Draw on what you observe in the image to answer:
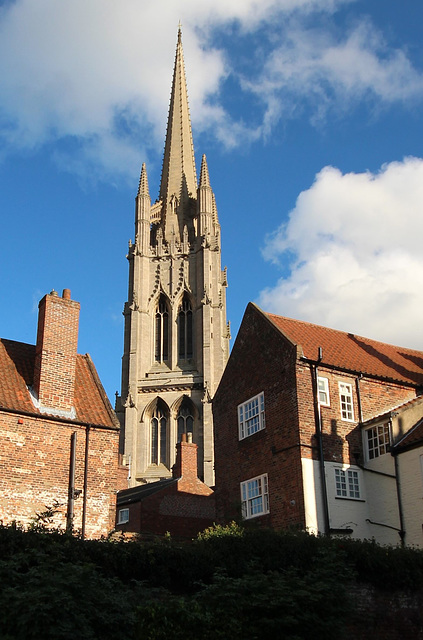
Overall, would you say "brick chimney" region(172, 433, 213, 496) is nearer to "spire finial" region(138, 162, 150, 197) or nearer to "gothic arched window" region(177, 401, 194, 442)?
"gothic arched window" region(177, 401, 194, 442)

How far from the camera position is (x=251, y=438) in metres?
26.9

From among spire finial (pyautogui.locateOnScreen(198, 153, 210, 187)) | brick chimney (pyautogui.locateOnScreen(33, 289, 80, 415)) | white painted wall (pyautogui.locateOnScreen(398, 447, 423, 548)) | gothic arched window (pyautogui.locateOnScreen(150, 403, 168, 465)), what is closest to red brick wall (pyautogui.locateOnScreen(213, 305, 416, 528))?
white painted wall (pyautogui.locateOnScreen(398, 447, 423, 548))

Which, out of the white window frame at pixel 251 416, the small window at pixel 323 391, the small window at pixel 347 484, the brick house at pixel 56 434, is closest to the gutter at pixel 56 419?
the brick house at pixel 56 434

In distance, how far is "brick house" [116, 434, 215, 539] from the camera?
113ft

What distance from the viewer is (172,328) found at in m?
69.0

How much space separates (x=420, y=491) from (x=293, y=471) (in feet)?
12.9

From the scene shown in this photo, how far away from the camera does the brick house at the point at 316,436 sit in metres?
23.7

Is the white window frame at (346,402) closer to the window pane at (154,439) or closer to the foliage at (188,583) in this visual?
the foliage at (188,583)

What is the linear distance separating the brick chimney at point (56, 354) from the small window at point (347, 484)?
8873mm

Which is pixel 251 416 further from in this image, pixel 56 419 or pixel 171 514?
pixel 171 514

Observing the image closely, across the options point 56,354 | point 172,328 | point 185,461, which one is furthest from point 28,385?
point 172,328

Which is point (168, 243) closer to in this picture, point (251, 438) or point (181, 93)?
point (181, 93)

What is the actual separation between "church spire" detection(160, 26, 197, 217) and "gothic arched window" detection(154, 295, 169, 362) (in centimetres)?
1275

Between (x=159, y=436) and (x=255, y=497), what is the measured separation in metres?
38.5
